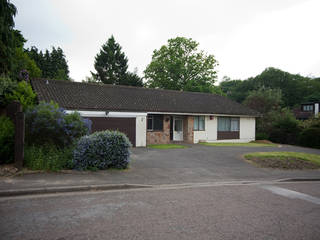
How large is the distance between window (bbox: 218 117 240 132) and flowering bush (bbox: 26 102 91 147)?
52.0 ft

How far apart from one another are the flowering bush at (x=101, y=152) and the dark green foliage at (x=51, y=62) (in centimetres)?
3291

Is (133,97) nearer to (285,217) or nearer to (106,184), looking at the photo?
(106,184)

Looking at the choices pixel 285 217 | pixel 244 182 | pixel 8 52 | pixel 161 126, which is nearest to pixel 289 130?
pixel 161 126

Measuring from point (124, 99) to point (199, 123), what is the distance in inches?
288

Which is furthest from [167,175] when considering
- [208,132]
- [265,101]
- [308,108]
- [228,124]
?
[308,108]

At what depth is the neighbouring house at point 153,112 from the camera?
50.7 ft

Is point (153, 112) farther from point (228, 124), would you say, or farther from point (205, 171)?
point (205, 171)

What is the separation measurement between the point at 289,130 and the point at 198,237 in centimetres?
2388

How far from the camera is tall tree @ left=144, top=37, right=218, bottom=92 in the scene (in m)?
35.7

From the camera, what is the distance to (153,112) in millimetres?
17656

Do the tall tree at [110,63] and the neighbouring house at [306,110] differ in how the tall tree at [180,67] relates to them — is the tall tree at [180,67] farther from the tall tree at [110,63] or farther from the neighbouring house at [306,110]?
the neighbouring house at [306,110]

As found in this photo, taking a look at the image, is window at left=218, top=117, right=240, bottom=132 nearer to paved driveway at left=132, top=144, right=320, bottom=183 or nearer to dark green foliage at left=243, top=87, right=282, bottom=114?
dark green foliage at left=243, top=87, right=282, bottom=114

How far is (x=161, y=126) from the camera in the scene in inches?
748

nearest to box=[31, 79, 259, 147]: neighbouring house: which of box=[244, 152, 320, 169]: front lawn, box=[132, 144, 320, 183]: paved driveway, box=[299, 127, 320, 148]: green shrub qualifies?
box=[299, 127, 320, 148]: green shrub
